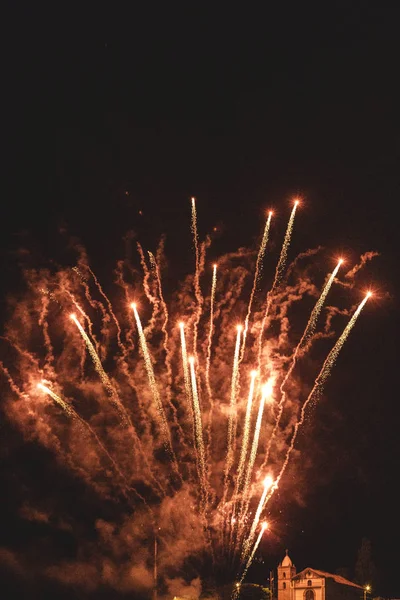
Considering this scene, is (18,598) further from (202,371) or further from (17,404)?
(202,371)

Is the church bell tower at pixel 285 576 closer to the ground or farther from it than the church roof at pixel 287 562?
closer to the ground

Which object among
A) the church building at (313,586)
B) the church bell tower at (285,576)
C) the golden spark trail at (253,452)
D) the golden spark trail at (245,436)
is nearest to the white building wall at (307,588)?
the church building at (313,586)

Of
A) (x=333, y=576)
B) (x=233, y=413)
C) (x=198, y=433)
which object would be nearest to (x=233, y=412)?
(x=233, y=413)

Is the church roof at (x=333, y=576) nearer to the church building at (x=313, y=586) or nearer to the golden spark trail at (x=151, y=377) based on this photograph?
the church building at (x=313, y=586)

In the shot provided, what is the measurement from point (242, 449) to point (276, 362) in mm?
2856

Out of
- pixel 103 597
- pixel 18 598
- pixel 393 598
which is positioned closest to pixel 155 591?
pixel 103 597

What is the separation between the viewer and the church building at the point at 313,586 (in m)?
44.2

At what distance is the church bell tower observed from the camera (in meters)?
46.6

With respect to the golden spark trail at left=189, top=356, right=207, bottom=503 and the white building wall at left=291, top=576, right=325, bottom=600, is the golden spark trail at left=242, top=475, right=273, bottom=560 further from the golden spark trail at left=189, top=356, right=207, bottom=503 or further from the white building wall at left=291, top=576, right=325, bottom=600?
the white building wall at left=291, top=576, right=325, bottom=600

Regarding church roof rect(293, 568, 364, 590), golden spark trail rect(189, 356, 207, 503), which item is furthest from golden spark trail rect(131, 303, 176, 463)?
church roof rect(293, 568, 364, 590)

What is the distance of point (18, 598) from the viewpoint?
27.5m

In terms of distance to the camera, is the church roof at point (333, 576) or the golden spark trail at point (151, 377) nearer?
the golden spark trail at point (151, 377)

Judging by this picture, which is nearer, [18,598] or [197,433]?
[197,433]

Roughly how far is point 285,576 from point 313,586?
8.99 ft
